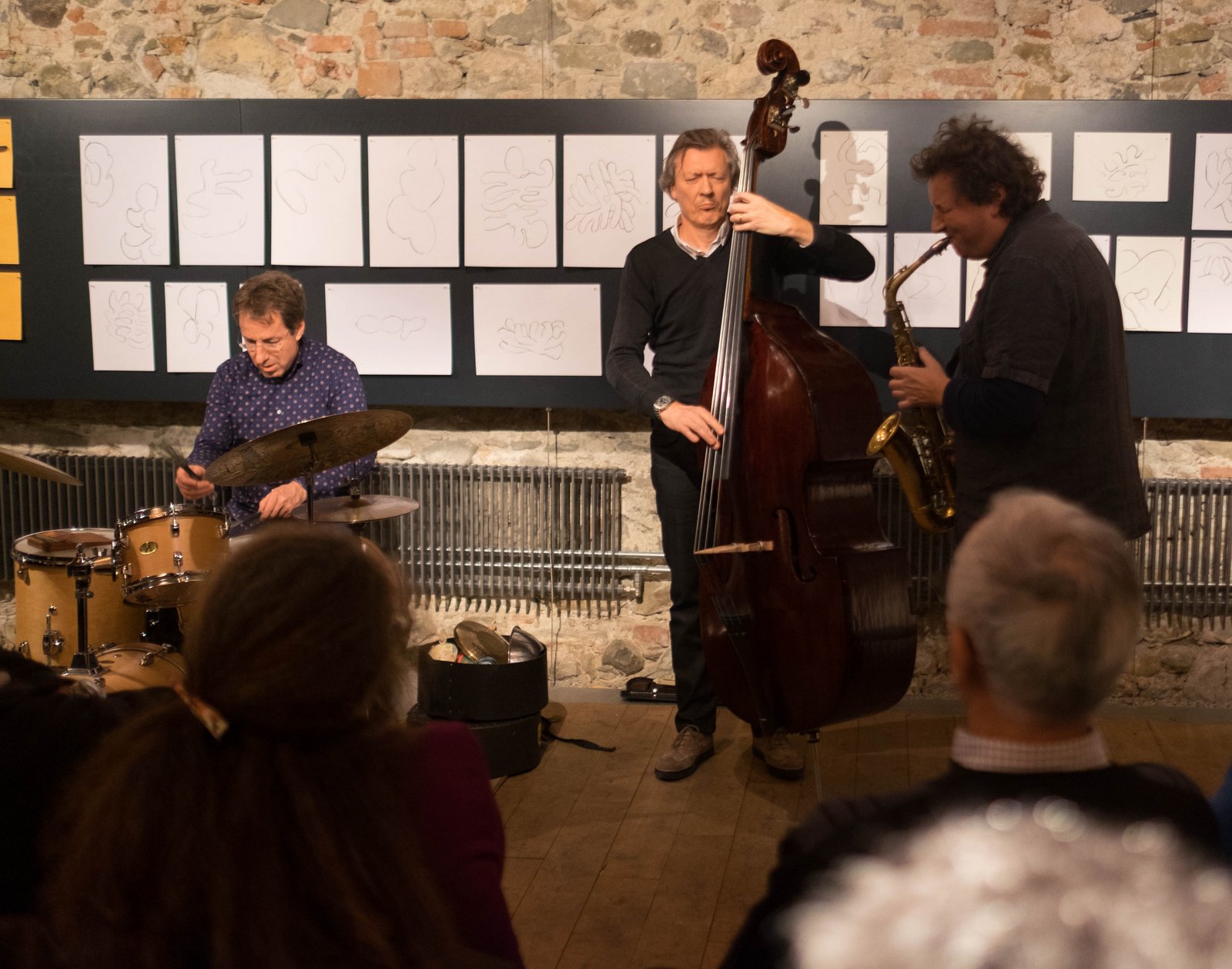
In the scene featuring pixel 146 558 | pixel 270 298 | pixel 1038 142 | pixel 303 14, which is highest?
pixel 303 14

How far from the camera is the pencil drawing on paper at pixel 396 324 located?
443 centimetres

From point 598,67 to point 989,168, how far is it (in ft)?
6.03

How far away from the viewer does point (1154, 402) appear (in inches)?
164

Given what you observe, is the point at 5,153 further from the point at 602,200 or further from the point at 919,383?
the point at 919,383

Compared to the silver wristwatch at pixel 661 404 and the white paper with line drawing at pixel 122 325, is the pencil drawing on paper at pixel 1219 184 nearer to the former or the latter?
the silver wristwatch at pixel 661 404

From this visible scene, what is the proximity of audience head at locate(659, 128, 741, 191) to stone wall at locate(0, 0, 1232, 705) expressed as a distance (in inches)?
27.2

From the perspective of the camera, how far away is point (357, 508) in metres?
3.56

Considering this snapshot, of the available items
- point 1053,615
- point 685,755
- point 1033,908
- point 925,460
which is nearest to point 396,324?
point 685,755

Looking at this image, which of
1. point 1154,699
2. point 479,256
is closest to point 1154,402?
point 1154,699

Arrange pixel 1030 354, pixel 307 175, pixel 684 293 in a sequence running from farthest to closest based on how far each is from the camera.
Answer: pixel 307 175 < pixel 684 293 < pixel 1030 354

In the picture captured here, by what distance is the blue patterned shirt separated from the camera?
391 cm

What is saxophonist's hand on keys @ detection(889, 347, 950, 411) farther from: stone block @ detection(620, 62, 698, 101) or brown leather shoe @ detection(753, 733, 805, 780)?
stone block @ detection(620, 62, 698, 101)

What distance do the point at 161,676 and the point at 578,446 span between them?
1659 millimetres

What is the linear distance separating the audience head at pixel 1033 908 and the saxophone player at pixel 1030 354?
72.2 inches
